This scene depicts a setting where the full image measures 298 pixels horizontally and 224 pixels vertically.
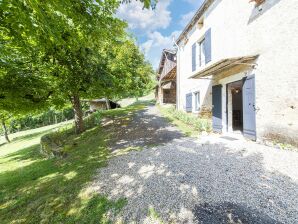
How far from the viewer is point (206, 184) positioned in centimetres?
405

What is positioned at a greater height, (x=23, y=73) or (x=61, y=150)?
(x=23, y=73)

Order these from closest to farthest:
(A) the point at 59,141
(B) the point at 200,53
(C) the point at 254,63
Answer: (C) the point at 254,63 → (A) the point at 59,141 → (B) the point at 200,53

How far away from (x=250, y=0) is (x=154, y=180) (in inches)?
311

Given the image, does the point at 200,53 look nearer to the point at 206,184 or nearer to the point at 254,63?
the point at 254,63

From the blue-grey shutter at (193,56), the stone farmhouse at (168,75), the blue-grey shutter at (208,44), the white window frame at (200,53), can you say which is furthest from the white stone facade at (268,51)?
the stone farmhouse at (168,75)

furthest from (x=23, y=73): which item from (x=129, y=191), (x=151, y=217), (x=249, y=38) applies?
(x=249, y=38)

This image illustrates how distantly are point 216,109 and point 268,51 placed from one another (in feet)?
13.2

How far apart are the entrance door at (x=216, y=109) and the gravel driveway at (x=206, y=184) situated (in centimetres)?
287

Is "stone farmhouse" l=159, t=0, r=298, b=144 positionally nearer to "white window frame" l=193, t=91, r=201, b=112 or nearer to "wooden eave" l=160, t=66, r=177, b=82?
"white window frame" l=193, t=91, r=201, b=112

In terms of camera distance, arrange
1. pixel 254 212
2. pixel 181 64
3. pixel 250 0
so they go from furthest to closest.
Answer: pixel 181 64, pixel 250 0, pixel 254 212

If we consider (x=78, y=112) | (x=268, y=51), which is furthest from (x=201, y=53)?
(x=78, y=112)

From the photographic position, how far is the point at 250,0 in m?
6.90

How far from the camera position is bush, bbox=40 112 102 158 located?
357 inches

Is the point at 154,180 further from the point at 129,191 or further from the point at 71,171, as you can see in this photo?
the point at 71,171
